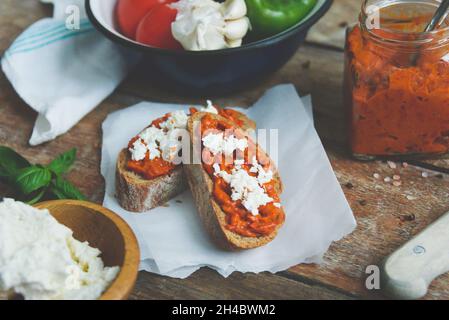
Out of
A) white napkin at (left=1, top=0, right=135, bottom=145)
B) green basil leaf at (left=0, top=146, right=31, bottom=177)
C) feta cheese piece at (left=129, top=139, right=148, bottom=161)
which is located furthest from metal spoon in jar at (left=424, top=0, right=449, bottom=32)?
green basil leaf at (left=0, top=146, right=31, bottom=177)

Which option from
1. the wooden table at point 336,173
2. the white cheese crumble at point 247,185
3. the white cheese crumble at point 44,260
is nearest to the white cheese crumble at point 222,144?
the white cheese crumble at point 247,185

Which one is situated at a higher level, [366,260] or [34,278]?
[34,278]

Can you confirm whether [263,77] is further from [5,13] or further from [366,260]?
[5,13]

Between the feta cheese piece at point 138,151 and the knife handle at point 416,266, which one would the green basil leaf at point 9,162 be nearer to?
the feta cheese piece at point 138,151

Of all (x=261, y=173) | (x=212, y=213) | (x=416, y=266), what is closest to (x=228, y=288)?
(x=212, y=213)

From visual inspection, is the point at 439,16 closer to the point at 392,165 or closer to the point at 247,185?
the point at 392,165
